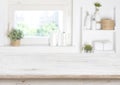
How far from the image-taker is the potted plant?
11.3 feet

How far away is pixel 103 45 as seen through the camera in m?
3.61

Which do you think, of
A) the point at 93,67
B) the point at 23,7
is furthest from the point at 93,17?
the point at 93,67

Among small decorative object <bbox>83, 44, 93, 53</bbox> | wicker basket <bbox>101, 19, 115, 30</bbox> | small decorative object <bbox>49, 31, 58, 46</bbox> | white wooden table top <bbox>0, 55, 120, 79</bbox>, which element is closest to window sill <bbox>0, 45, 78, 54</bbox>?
A: small decorative object <bbox>49, 31, 58, 46</bbox>

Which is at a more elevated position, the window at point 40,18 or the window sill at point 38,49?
the window at point 40,18

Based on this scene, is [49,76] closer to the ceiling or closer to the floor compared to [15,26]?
closer to the floor

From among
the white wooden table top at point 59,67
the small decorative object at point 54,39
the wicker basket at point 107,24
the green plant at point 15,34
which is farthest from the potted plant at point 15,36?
the white wooden table top at point 59,67

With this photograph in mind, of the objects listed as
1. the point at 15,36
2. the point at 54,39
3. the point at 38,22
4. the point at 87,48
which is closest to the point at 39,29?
the point at 38,22

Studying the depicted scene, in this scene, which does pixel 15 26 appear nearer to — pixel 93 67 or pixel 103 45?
pixel 103 45

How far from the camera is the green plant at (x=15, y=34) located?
3.44m

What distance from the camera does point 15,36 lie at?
3.42 metres

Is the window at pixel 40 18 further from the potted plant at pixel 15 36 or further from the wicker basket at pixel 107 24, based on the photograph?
A: the wicker basket at pixel 107 24

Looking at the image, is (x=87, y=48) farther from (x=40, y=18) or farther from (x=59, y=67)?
(x=59, y=67)

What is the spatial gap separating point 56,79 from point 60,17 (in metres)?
2.94

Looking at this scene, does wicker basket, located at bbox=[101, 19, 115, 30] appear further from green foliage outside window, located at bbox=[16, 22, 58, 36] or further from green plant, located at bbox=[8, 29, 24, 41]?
green plant, located at bbox=[8, 29, 24, 41]
